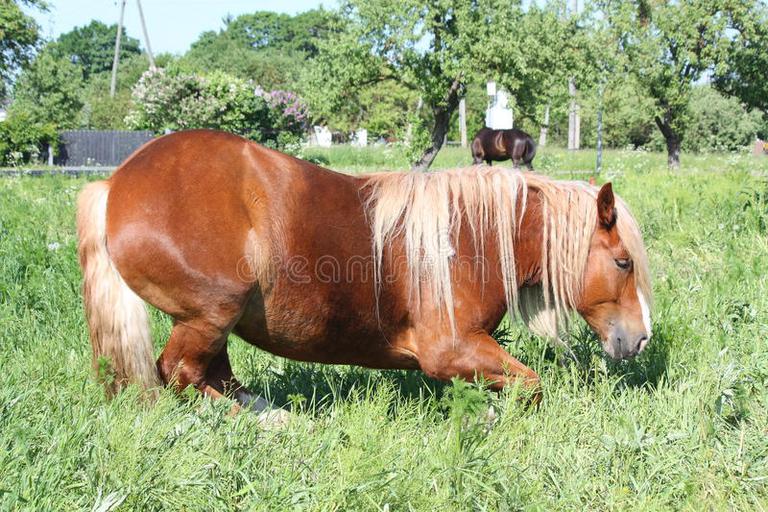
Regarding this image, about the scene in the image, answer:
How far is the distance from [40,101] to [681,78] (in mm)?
33211

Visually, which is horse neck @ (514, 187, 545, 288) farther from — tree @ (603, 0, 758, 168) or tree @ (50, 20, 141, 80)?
tree @ (50, 20, 141, 80)

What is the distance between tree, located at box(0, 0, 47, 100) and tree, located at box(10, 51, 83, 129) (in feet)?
16.7

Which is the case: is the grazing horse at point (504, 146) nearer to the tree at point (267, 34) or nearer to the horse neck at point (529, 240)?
the horse neck at point (529, 240)

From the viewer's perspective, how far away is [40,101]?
129ft

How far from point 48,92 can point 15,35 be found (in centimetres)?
1006

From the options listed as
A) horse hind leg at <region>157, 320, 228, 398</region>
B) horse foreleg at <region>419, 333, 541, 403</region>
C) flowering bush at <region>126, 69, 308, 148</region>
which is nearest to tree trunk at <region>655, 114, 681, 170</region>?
flowering bush at <region>126, 69, 308, 148</region>

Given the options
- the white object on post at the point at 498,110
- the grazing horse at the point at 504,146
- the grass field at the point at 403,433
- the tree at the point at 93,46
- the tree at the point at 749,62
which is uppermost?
the tree at the point at 93,46

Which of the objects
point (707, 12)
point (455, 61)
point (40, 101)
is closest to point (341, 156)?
point (455, 61)

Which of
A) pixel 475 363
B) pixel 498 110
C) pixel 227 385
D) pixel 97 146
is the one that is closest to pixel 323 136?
pixel 97 146

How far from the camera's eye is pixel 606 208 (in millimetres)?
3375

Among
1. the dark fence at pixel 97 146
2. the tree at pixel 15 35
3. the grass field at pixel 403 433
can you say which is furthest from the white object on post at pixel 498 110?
the tree at pixel 15 35

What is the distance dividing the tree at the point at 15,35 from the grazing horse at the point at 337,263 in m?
30.9

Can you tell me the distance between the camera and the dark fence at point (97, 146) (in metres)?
30.1

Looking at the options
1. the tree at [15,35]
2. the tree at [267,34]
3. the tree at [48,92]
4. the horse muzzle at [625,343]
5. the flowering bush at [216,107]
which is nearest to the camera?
the horse muzzle at [625,343]
